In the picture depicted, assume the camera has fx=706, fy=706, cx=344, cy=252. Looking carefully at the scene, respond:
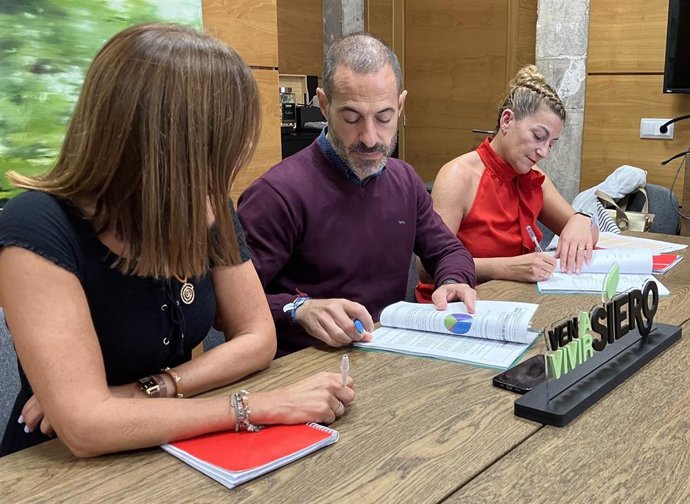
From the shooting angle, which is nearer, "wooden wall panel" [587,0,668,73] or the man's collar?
the man's collar

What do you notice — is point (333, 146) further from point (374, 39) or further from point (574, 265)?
point (574, 265)

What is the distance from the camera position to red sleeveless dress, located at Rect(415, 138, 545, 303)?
7.77ft

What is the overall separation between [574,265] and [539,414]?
3.51 feet

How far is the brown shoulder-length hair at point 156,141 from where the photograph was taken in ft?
3.47

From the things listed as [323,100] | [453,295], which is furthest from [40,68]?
[453,295]

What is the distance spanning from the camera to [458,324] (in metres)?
1.50

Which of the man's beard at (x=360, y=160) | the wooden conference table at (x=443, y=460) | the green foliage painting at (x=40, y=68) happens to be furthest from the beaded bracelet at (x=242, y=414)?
the green foliage painting at (x=40, y=68)

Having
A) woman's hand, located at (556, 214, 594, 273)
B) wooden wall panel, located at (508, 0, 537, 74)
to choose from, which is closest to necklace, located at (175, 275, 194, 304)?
woman's hand, located at (556, 214, 594, 273)

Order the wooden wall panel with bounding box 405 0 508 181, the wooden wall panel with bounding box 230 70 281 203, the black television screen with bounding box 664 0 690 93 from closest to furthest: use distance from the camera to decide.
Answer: the wooden wall panel with bounding box 230 70 281 203, the black television screen with bounding box 664 0 690 93, the wooden wall panel with bounding box 405 0 508 181

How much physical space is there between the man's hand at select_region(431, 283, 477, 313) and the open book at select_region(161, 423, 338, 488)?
61 cm

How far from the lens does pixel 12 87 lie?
194 centimetres

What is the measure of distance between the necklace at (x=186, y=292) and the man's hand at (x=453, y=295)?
1.94 feet

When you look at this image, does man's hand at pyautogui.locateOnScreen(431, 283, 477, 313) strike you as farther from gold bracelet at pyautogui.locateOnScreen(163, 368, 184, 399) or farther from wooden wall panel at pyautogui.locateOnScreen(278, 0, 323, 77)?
wooden wall panel at pyautogui.locateOnScreen(278, 0, 323, 77)

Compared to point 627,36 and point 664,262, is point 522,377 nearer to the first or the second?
point 664,262
